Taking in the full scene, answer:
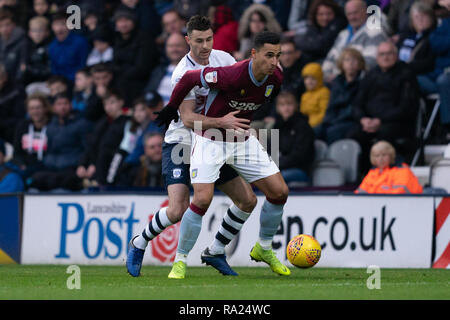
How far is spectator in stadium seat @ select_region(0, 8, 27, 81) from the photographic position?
1845cm

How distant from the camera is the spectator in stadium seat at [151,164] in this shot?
1390cm

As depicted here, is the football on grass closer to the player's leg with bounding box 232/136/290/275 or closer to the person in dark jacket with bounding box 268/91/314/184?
the player's leg with bounding box 232/136/290/275

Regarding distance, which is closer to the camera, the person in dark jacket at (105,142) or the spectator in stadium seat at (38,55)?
the person in dark jacket at (105,142)

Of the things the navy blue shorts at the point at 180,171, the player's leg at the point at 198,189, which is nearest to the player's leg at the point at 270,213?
the navy blue shorts at the point at 180,171

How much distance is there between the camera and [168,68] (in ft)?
51.2

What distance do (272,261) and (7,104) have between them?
961cm

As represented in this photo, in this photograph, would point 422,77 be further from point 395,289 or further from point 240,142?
point 395,289

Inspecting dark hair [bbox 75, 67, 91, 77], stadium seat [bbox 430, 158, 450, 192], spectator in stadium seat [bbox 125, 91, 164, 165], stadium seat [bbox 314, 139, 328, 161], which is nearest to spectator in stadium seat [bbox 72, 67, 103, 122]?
dark hair [bbox 75, 67, 91, 77]

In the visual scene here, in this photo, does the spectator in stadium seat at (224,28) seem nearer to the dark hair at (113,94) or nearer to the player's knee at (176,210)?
the dark hair at (113,94)

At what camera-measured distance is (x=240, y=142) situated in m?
8.96

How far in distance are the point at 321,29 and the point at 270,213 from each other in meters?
6.45

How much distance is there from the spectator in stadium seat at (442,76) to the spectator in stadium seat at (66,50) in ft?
23.0

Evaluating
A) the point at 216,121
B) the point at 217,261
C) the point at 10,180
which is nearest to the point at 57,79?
the point at 10,180

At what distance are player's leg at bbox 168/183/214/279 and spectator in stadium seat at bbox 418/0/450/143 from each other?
5.24 metres
